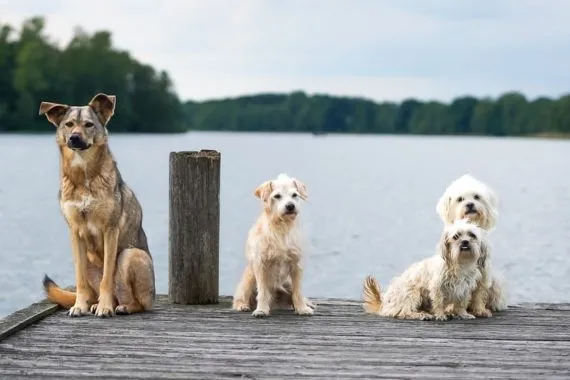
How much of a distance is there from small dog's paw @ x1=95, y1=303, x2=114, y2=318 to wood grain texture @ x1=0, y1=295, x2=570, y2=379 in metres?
0.06

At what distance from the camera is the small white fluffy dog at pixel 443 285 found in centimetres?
659

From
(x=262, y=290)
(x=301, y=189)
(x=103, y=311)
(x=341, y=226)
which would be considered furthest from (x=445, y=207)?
(x=341, y=226)

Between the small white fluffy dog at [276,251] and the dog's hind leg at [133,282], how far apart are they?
648 mm

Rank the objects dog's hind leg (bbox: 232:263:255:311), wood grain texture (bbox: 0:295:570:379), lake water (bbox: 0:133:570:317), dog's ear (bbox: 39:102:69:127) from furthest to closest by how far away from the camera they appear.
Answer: lake water (bbox: 0:133:570:317) < dog's hind leg (bbox: 232:263:255:311) < dog's ear (bbox: 39:102:69:127) < wood grain texture (bbox: 0:295:570:379)

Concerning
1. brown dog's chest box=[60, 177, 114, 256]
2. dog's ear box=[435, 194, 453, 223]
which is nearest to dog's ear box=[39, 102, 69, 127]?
brown dog's chest box=[60, 177, 114, 256]

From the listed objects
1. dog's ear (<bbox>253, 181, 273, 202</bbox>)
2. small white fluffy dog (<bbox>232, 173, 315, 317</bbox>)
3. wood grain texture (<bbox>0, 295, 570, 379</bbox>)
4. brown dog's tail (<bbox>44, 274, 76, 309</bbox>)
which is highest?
dog's ear (<bbox>253, 181, 273, 202</bbox>)

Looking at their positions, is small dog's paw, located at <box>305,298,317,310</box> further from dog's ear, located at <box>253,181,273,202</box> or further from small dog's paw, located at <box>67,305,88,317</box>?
small dog's paw, located at <box>67,305,88,317</box>

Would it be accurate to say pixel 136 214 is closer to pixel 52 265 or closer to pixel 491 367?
pixel 491 367

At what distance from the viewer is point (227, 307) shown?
709cm

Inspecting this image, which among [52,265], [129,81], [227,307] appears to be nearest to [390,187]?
[52,265]

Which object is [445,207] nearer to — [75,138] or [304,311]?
[304,311]

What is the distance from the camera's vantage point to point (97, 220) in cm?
655

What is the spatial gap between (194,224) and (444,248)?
1819 mm

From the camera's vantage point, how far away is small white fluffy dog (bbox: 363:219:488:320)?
659cm
